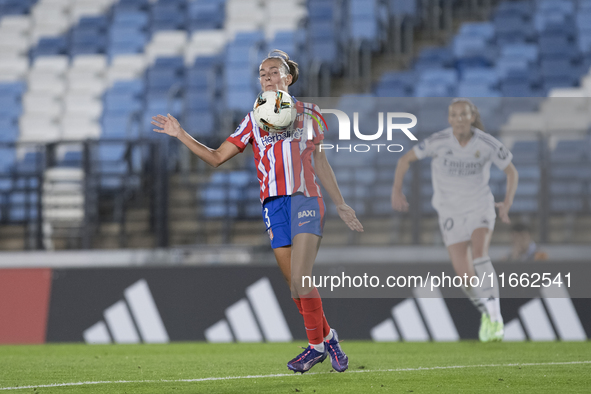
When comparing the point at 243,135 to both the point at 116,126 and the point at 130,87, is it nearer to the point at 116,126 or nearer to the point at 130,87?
the point at 116,126

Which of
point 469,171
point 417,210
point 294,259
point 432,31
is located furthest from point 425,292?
point 432,31

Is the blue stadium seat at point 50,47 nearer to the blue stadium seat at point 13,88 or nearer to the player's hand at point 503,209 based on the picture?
the blue stadium seat at point 13,88

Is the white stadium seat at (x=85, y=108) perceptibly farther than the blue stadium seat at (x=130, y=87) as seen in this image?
No

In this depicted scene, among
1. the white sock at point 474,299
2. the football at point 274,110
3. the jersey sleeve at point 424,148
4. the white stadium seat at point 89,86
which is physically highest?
the white stadium seat at point 89,86

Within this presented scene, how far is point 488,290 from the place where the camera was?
640cm

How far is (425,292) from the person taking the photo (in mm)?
7285

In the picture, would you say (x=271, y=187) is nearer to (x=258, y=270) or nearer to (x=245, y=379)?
(x=245, y=379)

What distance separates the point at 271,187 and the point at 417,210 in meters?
3.03

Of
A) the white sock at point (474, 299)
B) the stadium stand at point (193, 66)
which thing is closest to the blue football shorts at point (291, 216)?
the white sock at point (474, 299)

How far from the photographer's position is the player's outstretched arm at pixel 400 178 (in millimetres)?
6703

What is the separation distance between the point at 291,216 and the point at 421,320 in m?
3.14

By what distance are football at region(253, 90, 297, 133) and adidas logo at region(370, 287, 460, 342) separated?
10.7ft

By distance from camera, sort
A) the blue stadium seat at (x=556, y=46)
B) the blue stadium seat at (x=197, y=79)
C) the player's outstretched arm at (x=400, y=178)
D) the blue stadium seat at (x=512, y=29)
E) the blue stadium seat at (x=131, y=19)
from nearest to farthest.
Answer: the player's outstretched arm at (x=400, y=178)
the blue stadium seat at (x=556, y=46)
the blue stadium seat at (x=197, y=79)
the blue stadium seat at (x=512, y=29)
the blue stadium seat at (x=131, y=19)

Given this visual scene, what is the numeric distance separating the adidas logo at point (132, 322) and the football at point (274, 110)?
351 cm
